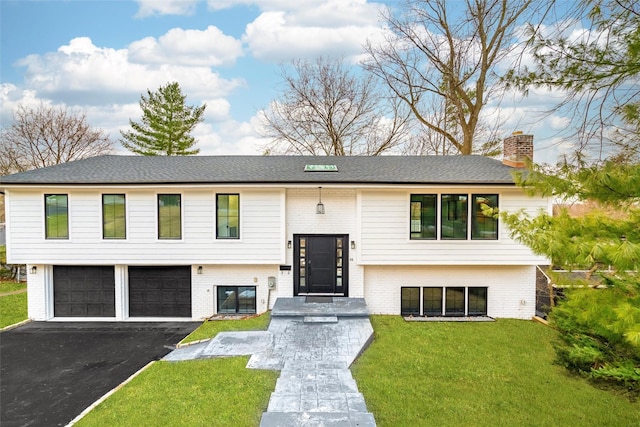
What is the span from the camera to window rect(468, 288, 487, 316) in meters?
11.3

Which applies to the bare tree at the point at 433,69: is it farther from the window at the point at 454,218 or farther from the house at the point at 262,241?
the window at the point at 454,218

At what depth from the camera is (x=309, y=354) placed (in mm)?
7406

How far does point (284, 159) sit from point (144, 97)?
18683mm

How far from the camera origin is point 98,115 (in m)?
27.3

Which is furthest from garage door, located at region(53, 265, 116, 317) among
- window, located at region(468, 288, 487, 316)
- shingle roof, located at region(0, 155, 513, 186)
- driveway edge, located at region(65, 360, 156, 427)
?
window, located at region(468, 288, 487, 316)

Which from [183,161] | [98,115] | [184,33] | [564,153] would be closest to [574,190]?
[564,153]

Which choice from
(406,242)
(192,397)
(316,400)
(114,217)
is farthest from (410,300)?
(114,217)

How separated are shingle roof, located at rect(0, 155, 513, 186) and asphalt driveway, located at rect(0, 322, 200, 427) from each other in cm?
440

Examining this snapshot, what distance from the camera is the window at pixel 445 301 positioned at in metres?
11.3

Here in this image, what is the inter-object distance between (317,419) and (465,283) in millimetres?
7969

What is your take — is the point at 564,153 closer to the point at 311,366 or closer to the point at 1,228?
the point at 311,366

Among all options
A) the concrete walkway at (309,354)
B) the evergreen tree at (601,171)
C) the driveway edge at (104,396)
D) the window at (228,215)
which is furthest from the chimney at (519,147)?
the driveway edge at (104,396)

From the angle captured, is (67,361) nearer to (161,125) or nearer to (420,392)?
(420,392)

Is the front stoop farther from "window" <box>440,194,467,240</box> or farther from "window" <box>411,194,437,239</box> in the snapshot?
"window" <box>440,194,467,240</box>
